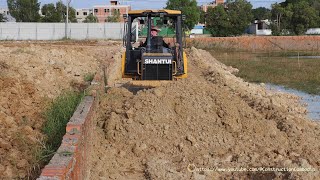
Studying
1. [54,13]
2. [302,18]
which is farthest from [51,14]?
[302,18]

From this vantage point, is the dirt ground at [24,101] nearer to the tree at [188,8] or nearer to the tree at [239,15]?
the tree at [239,15]

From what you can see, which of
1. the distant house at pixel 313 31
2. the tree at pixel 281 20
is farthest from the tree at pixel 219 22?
the distant house at pixel 313 31

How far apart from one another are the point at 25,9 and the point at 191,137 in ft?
238

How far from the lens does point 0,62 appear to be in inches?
555

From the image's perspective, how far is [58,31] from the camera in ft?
176

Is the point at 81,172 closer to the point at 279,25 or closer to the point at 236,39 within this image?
the point at 236,39

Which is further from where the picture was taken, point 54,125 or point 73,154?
point 54,125

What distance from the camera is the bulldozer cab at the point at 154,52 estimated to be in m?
11.9

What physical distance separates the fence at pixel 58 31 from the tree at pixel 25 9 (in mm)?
23018

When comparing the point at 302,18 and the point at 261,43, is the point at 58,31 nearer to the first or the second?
the point at 261,43

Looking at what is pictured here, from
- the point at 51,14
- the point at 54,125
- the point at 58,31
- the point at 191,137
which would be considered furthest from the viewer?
the point at 51,14

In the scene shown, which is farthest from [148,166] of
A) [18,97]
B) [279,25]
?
[279,25]

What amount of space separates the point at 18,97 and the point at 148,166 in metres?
4.55

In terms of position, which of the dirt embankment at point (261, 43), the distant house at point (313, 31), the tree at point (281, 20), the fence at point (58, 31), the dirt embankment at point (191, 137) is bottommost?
the dirt embankment at point (191, 137)
